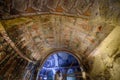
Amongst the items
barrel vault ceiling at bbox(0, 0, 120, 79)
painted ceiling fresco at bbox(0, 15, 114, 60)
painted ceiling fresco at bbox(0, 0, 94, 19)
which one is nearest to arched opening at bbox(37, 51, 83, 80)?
painted ceiling fresco at bbox(0, 15, 114, 60)

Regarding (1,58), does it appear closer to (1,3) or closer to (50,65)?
(1,3)

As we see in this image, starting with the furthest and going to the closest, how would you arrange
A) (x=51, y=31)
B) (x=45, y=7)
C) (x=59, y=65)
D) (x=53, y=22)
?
(x=59, y=65) → (x=51, y=31) → (x=53, y=22) → (x=45, y=7)

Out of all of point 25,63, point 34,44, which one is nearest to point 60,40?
point 34,44

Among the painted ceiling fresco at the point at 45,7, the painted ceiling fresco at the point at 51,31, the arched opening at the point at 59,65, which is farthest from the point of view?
the arched opening at the point at 59,65

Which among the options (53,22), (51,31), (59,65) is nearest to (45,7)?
(53,22)

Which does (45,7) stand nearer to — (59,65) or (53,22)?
(53,22)

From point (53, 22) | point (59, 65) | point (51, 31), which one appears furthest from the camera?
point (59, 65)

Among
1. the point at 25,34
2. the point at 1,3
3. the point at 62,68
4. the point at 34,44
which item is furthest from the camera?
the point at 62,68

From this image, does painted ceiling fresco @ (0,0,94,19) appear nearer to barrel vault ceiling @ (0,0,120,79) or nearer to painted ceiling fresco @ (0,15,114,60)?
barrel vault ceiling @ (0,0,120,79)

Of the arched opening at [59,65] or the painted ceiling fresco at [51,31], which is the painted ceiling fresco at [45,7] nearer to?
the painted ceiling fresco at [51,31]

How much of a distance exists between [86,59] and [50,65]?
201 inches

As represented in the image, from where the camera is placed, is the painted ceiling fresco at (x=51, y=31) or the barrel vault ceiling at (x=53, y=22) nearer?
the barrel vault ceiling at (x=53, y=22)

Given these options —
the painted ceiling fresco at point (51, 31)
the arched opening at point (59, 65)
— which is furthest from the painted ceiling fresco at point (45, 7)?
the arched opening at point (59, 65)

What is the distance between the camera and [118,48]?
3807 mm
